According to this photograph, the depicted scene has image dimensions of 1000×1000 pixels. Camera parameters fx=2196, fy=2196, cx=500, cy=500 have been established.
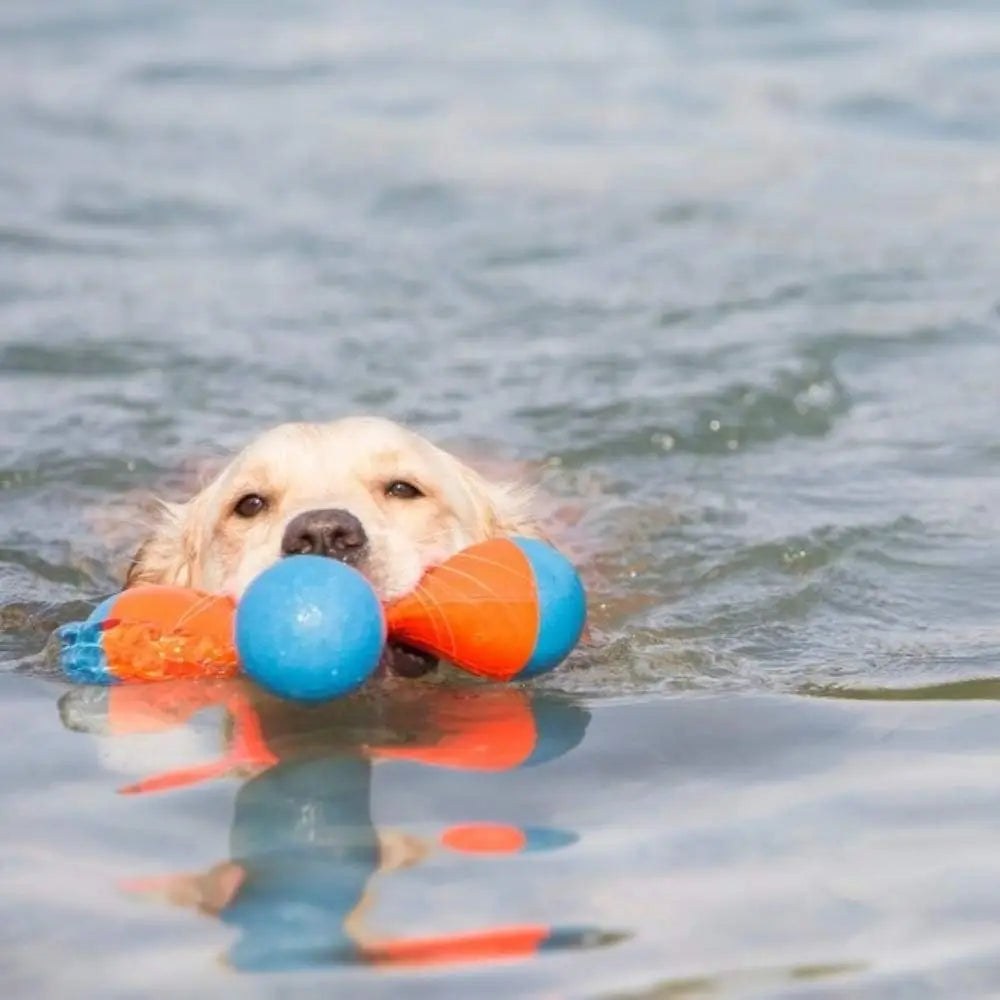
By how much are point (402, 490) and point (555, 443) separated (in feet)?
7.63

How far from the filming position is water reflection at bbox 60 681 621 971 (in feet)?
12.3

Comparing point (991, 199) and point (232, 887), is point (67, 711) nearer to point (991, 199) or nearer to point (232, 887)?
point (232, 887)

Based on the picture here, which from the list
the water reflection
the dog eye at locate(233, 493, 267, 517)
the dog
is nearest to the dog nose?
the dog

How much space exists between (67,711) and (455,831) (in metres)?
1.44

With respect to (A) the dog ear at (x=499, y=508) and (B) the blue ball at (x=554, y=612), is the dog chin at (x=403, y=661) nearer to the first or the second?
(B) the blue ball at (x=554, y=612)

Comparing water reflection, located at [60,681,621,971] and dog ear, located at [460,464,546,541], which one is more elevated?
dog ear, located at [460,464,546,541]

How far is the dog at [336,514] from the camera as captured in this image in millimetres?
5445

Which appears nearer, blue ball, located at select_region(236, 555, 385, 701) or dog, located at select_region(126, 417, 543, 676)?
blue ball, located at select_region(236, 555, 385, 701)

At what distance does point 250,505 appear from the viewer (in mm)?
6152

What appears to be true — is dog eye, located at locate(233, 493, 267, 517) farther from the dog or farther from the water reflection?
the water reflection

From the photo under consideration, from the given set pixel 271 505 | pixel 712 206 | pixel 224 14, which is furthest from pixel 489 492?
pixel 224 14

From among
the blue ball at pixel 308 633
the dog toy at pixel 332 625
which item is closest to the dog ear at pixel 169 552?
the dog toy at pixel 332 625

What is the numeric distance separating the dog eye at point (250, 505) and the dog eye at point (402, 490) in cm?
35

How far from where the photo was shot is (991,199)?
435 inches
